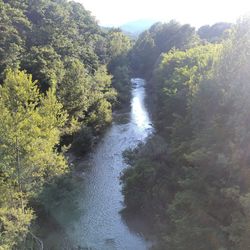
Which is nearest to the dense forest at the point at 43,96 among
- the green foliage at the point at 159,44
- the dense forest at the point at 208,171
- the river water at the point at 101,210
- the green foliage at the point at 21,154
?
the green foliage at the point at 21,154

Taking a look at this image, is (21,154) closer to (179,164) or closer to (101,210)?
(101,210)

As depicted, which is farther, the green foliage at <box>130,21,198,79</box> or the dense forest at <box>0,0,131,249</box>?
the green foliage at <box>130,21,198,79</box>

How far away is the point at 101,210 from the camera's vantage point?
26141 millimetres

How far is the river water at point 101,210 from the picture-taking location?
2241cm

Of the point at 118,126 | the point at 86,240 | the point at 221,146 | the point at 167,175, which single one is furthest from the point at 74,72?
the point at 221,146

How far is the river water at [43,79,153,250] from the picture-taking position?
73.5 feet

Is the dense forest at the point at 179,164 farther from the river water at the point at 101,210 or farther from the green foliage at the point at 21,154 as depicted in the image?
the river water at the point at 101,210

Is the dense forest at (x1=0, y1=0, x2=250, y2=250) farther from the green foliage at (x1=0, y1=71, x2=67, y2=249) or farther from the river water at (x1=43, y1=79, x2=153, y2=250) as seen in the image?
the river water at (x1=43, y1=79, x2=153, y2=250)

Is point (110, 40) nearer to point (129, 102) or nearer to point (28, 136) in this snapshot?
point (129, 102)

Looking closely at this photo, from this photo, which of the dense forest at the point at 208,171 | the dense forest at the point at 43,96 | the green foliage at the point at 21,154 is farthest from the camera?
the dense forest at the point at 43,96

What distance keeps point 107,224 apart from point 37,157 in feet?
26.0

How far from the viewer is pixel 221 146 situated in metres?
18.5

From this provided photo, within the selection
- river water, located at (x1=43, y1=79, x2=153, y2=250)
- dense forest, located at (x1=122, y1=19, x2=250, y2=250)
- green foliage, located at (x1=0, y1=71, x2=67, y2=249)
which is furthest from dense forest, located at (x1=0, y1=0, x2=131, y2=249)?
dense forest, located at (x1=122, y1=19, x2=250, y2=250)

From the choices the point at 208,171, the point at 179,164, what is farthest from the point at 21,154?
the point at 179,164
